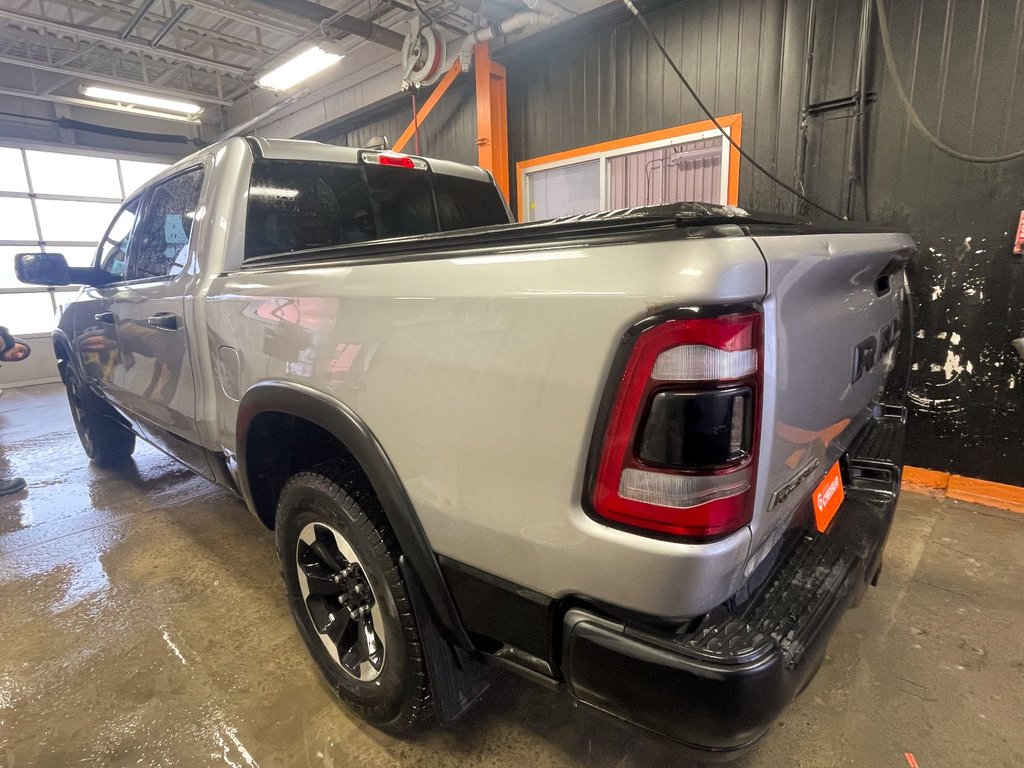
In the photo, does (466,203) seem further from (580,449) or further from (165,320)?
(580,449)

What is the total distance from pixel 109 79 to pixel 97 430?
248 inches

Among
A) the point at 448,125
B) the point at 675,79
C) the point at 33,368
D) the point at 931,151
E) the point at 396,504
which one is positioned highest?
the point at 448,125

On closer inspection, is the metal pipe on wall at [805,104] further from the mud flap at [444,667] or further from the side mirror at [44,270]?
the side mirror at [44,270]

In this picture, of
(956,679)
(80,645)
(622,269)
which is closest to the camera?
(622,269)

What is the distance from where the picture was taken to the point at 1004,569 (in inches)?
96.7

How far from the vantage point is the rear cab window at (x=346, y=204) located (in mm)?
2070

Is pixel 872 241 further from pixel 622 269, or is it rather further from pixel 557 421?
pixel 557 421

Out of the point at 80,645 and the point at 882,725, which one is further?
the point at 80,645

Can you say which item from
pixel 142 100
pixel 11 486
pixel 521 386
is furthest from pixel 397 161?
pixel 142 100

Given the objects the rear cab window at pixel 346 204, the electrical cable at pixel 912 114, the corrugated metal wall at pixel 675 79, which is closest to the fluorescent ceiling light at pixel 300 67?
the corrugated metal wall at pixel 675 79

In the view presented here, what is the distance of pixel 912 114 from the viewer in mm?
3088

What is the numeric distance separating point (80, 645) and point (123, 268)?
6.08 ft

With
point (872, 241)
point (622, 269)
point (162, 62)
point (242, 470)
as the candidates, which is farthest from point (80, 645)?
point (162, 62)

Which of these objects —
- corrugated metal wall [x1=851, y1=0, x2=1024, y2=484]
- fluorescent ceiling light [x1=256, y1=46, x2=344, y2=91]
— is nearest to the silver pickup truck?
corrugated metal wall [x1=851, y1=0, x2=1024, y2=484]
